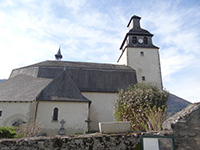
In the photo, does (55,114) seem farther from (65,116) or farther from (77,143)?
(77,143)

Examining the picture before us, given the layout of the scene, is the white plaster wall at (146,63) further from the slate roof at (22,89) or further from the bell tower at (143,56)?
the slate roof at (22,89)

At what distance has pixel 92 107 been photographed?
53.0ft

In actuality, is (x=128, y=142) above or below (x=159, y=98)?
below

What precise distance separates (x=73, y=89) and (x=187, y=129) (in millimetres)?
11296

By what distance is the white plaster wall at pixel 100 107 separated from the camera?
51.9 feet

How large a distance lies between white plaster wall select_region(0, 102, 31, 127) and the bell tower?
14067 millimetres

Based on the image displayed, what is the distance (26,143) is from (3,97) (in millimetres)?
10765

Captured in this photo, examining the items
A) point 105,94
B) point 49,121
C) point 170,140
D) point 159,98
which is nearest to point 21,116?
point 49,121

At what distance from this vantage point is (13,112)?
11.0 meters

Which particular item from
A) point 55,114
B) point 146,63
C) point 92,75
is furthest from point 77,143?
point 146,63

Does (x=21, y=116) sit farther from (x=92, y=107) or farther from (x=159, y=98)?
(x=159, y=98)

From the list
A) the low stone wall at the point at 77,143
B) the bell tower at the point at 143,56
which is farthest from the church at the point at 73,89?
the low stone wall at the point at 77,143

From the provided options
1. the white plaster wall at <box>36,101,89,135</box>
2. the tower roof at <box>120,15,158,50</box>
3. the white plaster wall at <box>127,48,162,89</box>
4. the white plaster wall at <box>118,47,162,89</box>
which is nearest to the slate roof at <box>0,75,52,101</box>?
the white plaster wall at <box>36,101,89,135</box>

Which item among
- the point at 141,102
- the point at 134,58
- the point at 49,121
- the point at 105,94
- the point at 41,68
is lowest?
the point at 49,121
